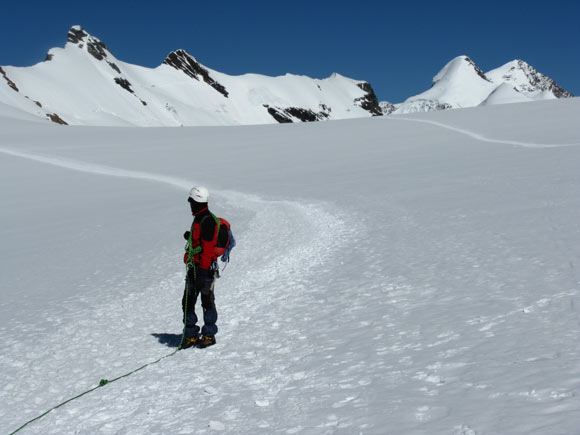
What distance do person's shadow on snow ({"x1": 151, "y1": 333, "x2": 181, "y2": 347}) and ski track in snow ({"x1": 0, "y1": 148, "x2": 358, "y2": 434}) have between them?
0.41ft

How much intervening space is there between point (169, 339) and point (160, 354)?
65 cm

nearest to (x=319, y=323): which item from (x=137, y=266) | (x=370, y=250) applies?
(x=370, y=250)

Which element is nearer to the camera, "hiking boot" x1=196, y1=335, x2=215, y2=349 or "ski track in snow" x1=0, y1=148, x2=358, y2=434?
"ski track in snow" x1=0, y1=148, x2=358, y2=434

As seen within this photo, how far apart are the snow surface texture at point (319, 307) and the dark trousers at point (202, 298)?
0.93ft

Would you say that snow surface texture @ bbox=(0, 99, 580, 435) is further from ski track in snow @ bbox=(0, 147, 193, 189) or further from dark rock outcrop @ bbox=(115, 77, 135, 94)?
dark rock outcrop @ bbox=(115, 77, 135, 94)

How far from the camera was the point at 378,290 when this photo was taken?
28.6ft

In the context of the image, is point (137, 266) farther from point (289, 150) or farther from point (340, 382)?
point (289, 150)

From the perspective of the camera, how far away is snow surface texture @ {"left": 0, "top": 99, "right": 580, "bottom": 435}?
15.9ft

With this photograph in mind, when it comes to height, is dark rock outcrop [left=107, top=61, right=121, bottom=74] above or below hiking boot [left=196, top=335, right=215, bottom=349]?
above

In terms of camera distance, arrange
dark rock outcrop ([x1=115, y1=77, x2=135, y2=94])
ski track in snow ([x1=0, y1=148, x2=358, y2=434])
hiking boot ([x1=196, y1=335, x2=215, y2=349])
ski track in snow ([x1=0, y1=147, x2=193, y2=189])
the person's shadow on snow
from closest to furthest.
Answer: ski track in snow ([x1=0, y1=148, x2=358, y2=434]), hiking boot ([x1=196, y1=335, x2=215, y2=349]), the person's shadow on snow, ski track in snow ([x1=0, y1=147, x2=193, y2=189]), dark rock outcrop ([x1=115, y1=77, x2=135, y2=94])

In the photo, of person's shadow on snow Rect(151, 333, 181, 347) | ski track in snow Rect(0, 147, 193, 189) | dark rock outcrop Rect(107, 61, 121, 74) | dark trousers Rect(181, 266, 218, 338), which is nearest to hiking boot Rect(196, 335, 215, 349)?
dark trousers Rect(181, 266, 218, 338)

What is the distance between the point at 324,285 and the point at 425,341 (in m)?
3.52

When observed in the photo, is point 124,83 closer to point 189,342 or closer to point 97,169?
point 97,169

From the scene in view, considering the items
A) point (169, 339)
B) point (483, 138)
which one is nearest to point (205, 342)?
point (169, 339)
